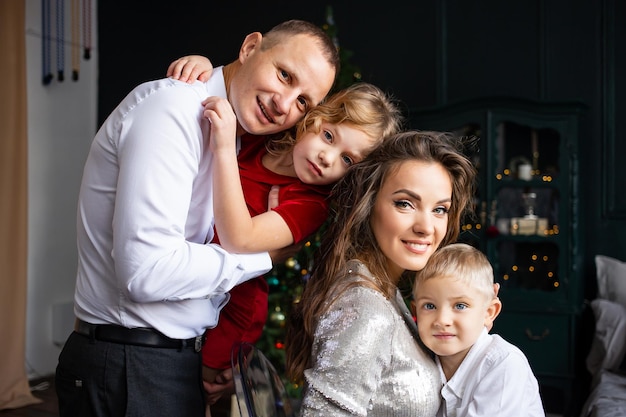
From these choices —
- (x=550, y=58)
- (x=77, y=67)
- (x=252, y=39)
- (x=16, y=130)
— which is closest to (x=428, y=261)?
(x=252, y=39)

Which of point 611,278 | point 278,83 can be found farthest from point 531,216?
point 278,83

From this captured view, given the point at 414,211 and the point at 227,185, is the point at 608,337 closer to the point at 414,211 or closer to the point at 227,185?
the point at 414,211

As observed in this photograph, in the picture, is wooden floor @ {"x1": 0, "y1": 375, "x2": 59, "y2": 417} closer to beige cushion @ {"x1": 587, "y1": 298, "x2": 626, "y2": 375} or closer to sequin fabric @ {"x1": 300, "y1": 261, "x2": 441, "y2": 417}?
beige cushion @ {"x1": 587, "y1": 298, "x2": 626, "y2": 375}

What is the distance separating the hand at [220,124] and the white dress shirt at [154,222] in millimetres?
26

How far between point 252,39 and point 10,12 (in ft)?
13.5

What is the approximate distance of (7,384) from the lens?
5.13 m

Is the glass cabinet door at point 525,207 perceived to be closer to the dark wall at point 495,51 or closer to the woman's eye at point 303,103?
the dark wall at point 495,51

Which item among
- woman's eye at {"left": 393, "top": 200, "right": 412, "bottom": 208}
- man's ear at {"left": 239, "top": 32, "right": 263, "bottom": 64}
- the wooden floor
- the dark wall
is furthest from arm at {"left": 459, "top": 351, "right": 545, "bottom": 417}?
the wooden floor

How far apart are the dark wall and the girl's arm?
3.38m

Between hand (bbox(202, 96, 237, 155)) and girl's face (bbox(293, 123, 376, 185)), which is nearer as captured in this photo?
hand (bbox(202, 96, 237, 155))

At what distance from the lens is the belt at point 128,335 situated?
5.01 ft

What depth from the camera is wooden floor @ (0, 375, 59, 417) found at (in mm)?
4938

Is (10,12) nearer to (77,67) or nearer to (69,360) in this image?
(77,67)

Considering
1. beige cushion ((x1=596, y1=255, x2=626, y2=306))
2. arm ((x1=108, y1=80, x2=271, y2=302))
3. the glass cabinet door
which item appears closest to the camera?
arm ((x1=108, y1=80, x2=271, y2=302))
